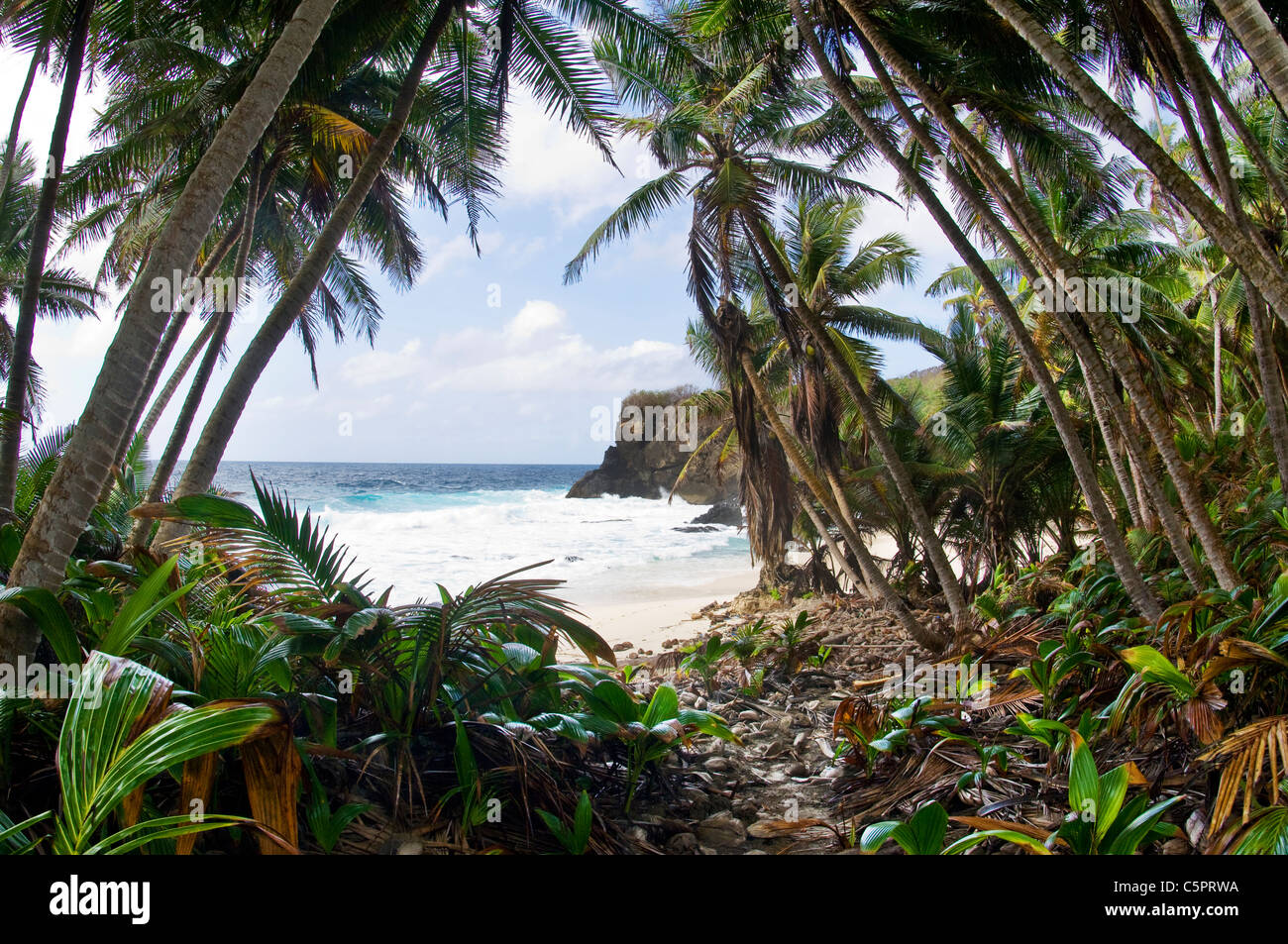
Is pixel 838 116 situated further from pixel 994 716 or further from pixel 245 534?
pixel 245 534

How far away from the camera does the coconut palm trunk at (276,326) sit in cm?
431

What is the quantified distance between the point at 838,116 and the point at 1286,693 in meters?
7.71

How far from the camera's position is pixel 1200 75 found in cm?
509

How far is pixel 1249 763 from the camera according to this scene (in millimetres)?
2484

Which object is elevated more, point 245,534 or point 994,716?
point 245,534

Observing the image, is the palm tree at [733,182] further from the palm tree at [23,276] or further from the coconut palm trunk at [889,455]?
the palm tree at [23,276]

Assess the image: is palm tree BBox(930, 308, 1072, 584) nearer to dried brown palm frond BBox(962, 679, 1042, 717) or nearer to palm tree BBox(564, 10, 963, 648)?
palm tree BBox(564, 10, 963, 648)

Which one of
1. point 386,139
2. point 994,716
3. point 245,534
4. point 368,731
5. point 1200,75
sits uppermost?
point 1200,75

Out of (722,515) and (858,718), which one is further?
(722,515)

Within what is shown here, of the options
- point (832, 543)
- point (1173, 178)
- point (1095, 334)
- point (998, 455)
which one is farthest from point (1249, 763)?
point (998, 455)

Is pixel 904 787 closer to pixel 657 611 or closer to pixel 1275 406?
pixel 1275 406

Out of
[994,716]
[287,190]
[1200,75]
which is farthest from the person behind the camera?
[287,190]

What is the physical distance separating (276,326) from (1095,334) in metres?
6.18
